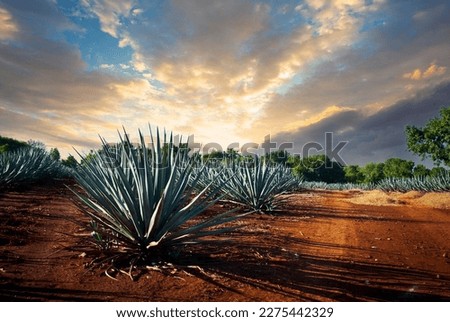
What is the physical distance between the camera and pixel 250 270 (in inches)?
121

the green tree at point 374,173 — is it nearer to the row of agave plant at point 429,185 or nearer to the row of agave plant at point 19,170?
the row of agave plant at point 429,185

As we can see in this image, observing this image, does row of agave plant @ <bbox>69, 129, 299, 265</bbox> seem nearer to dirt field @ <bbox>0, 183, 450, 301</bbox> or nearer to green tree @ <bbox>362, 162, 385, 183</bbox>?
dirt field @ <bbox>0, 183, 450, 301</bbox>

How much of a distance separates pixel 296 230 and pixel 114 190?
11.1 ft

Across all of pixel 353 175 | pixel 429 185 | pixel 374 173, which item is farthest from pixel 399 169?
pixel 429 185

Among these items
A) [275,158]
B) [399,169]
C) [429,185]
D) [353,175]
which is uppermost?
[399,169]

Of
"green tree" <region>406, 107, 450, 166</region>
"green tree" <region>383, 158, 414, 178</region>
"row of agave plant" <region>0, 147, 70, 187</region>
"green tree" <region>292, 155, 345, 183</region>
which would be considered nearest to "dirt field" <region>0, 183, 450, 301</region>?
"row of agave plant" <region>0, 147, 70, 187</region>

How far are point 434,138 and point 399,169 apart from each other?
106 ft

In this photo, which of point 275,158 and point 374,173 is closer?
point 275,158

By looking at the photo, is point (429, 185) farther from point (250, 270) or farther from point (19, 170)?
point (19, 170)

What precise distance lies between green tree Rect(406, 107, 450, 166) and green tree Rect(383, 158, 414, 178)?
1123 inches

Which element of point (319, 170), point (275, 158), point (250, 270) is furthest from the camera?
point (319, 170)

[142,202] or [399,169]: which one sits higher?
[399,169]
